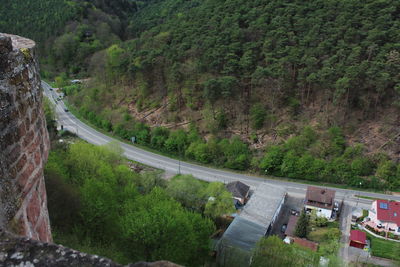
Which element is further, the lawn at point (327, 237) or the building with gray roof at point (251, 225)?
the lawn at point (327, 237)

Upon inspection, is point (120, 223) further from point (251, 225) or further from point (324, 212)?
point (324, 212)

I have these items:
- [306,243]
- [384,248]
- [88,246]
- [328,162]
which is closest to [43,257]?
[88,246]

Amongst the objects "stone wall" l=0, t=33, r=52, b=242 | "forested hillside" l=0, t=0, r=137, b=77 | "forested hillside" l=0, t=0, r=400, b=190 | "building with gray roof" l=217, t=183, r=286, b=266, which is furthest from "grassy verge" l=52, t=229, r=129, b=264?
"forested hillside" l=0, t=0, r=137, b=77

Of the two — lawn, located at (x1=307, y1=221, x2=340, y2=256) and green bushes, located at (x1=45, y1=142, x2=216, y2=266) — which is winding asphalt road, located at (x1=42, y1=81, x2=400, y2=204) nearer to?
lawn, located at (x1=307, y1=221, x2=340, y2=256)

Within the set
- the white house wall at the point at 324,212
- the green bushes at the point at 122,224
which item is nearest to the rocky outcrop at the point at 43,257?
the green bushes at the point at 122,224

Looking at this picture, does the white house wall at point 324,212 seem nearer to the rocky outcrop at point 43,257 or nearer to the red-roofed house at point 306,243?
the red-roofed house at point 306,243

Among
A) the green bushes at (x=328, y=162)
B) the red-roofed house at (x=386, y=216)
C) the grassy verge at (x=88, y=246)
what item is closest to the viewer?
the grassy verge at (x=88, y=246)

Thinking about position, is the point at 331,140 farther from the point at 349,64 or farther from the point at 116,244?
the point at 116,244

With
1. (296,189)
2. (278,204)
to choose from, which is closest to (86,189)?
(278,204)
